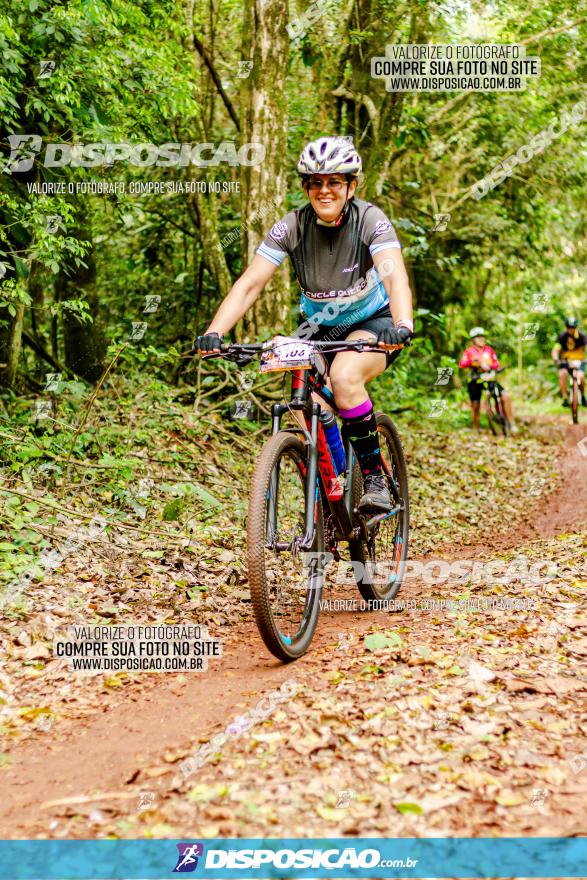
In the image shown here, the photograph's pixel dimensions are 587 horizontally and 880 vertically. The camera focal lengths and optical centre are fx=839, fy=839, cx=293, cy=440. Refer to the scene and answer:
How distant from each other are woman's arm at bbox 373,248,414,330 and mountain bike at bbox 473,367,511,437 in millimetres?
12549

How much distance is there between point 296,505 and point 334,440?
2.01 feet

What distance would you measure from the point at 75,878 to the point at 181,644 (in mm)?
2231

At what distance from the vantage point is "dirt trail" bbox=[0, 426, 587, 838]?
3.25m

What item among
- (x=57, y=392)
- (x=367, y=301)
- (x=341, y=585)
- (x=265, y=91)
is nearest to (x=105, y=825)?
(x=367, y=301)

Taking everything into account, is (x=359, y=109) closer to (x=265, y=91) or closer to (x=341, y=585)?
(x=265, y=91)

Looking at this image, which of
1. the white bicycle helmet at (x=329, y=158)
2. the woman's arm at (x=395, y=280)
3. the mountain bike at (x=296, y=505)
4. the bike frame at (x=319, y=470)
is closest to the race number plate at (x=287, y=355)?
the mountain bike at (x=296, y=505)

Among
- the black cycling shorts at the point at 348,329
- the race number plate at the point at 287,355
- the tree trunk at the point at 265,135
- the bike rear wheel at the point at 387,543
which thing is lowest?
the bike rear wheel at the point at 387,543

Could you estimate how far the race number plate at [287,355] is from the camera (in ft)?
14.5

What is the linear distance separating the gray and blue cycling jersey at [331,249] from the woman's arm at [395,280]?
0.10 metres

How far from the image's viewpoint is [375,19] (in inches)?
507

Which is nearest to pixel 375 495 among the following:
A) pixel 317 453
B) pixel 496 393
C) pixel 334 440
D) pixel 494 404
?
pixel 334 440

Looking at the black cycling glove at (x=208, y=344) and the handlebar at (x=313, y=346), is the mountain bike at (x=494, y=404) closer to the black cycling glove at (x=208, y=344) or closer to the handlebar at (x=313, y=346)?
the handlebar at (x=313, y=346)

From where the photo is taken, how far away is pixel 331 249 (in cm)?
488

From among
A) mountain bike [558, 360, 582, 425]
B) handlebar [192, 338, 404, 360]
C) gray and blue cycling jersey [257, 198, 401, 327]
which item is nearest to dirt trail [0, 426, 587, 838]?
handlebar [192, 338, 404, 360]
